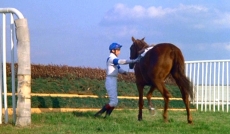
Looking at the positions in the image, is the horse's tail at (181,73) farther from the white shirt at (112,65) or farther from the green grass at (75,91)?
the green grass at (75,91)

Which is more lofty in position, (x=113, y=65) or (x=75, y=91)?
(x=113, y=65)

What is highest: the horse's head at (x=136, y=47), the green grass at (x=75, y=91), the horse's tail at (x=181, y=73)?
the horse's head at (x=136, y=47)

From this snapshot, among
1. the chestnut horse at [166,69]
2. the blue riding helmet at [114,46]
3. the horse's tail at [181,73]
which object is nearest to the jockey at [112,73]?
the blue riding helmet at [114,46]

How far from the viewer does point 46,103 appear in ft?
47.7

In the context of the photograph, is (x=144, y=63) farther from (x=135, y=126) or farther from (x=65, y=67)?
(x=65, y=67)

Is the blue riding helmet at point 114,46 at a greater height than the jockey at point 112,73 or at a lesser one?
greater

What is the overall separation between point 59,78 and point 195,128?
27.3 feet

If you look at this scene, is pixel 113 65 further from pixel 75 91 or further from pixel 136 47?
pixel 75 91

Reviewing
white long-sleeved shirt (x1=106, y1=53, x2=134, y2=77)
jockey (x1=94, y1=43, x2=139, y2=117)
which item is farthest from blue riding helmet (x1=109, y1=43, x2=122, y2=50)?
white long-sleeved shirt (x1=106, y1=53, x2=134, y2=77)

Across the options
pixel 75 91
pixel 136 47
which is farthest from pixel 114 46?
pixel 75 91

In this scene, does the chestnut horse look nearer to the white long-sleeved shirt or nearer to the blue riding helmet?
the white long-sleeved shirt

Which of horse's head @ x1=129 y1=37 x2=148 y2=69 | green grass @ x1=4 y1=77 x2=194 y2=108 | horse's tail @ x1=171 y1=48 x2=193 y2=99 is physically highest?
horse's head @ x1=129 y1=37 x2=148 y2=69

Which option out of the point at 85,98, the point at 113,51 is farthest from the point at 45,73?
the point at 113,51

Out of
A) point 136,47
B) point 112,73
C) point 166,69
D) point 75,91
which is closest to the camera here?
point 166,69
